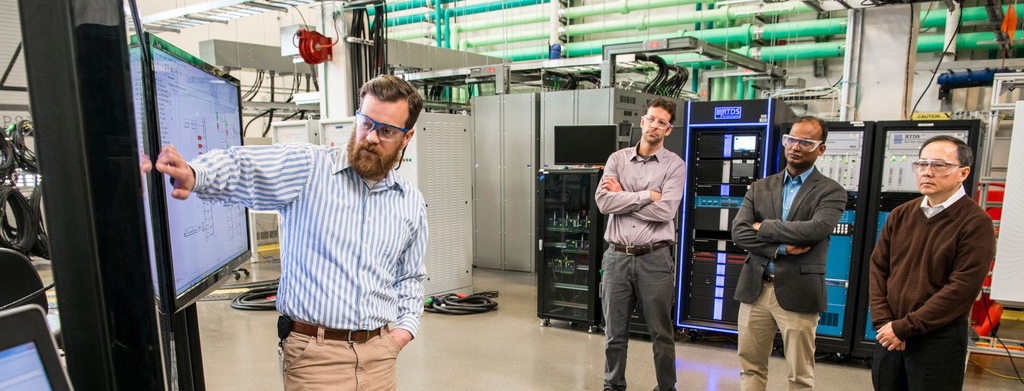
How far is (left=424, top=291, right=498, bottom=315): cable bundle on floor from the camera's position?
5160mm

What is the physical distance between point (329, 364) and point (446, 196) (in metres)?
4.03

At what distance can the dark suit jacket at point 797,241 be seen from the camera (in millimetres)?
2736

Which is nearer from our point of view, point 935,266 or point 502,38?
point 935,266

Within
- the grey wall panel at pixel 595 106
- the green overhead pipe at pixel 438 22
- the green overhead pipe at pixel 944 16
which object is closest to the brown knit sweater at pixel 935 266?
the grey wall panel at pixel 595 106

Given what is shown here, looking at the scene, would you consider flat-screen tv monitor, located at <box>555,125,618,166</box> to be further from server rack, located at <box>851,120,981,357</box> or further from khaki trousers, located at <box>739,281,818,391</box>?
khaki trousers, located at <box>739,281,818,391</box>

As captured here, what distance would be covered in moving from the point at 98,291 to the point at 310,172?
0.97m

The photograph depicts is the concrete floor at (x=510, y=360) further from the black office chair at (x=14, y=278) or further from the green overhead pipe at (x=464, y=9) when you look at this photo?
the green overhead pipe at (x=464, y=9)

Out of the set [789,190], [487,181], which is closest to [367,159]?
[789,190]

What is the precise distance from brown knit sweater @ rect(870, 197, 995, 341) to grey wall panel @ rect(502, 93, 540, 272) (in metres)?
4.62

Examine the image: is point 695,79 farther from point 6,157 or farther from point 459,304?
point 6,157

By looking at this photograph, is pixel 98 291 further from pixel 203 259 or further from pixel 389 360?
pixel 389 360

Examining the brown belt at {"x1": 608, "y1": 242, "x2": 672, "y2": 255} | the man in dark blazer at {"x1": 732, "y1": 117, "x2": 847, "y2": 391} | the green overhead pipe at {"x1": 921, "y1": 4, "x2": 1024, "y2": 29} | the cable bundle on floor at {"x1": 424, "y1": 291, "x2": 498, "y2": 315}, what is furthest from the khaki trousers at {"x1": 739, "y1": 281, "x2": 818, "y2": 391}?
the green overhead pipe at {"x1": 921, "y1": 4, "x2": 1024, "y2": 29}

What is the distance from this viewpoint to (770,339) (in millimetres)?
2926

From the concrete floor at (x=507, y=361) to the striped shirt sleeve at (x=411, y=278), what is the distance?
6.57ft
